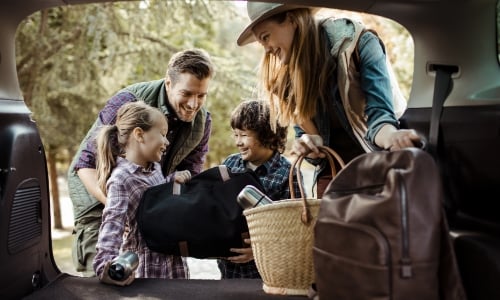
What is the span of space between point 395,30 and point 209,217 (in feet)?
19.7

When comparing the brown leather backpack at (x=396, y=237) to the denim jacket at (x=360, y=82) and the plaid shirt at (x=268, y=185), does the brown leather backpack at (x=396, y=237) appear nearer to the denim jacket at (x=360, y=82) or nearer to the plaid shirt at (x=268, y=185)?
the denim jacket at (x=360, y=82)

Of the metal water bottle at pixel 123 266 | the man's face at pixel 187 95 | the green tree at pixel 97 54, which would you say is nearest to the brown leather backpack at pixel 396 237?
the metal water bottle at pixel 123 266

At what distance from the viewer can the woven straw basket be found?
1840mm

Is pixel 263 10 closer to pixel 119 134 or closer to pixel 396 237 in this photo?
pixel 119 134

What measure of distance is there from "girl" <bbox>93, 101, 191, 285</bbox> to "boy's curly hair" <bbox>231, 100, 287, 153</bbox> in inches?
16.3

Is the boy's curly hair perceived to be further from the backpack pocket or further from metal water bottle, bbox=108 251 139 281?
the backpack pocket

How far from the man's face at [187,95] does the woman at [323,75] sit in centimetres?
38

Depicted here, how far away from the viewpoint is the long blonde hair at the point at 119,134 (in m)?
2.38

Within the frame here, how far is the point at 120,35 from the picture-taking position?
6484 mm

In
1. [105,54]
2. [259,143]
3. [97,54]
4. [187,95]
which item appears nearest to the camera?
[187,95]

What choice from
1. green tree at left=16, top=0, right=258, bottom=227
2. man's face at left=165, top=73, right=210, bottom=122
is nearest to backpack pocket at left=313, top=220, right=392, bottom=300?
man's face at left=165, top=73, right=210, bottom=122

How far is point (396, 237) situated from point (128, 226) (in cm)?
116

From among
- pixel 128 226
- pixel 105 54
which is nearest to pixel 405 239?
pixel 128 226

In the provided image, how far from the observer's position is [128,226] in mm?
2314
